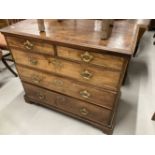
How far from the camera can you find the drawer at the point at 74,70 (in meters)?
1.05

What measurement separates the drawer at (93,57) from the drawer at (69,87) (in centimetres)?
25

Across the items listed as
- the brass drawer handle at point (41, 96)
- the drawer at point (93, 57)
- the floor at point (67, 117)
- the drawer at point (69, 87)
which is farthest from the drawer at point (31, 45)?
the floor at point (67, 117)

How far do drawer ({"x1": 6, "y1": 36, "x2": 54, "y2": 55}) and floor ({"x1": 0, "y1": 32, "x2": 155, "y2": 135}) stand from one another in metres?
0.80

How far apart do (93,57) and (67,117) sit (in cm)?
88

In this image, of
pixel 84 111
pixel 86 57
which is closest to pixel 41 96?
pixel 84 111

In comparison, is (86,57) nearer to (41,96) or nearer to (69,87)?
(69,87)

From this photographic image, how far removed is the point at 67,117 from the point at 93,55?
89 cm

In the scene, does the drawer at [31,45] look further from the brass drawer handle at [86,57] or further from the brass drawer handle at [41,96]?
the brass drawer handle at [41,96]

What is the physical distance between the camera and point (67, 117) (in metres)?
1.61

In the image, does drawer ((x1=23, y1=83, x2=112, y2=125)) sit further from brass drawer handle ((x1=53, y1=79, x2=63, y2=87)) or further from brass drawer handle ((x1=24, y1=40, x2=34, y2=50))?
brass drawer handle ((x1=24, y1=40, x2=34, y2=50))

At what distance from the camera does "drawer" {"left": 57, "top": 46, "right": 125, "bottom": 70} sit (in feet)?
3.10

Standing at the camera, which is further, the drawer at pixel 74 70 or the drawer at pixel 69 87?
the drawer at pixel 69 87

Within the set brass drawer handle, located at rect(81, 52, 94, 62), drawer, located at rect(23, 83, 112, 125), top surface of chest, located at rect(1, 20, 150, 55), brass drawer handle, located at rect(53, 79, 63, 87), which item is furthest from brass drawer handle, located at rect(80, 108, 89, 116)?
top surface of chest, located at rect(1, 20, 150, 55)
